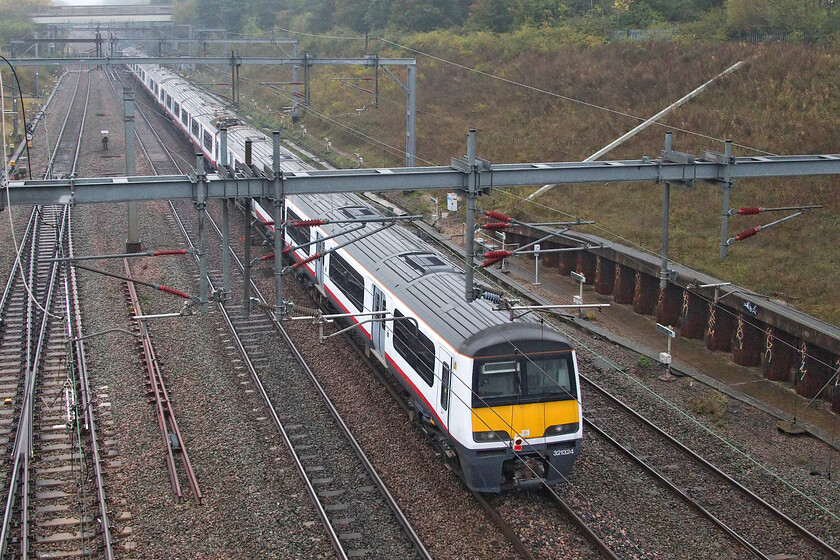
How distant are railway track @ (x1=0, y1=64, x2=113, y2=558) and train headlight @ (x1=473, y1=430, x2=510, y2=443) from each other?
425cm

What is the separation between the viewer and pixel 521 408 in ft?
35.5

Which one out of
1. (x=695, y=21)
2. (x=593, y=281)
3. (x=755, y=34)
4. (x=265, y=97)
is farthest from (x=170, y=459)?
(x=265, y=97)

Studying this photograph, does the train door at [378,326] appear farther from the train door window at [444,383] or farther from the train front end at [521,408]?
the train front end at [521,408]

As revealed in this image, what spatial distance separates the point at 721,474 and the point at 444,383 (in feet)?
12.8

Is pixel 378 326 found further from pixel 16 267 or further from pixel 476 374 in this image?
pixel 16 267

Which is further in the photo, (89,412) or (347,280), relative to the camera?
(347,280)

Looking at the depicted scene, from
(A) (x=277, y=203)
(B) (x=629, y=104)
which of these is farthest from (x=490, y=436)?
(B) (x=629, y=104)

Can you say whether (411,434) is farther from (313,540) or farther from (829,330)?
(829,330)

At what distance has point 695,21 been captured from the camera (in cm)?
3744

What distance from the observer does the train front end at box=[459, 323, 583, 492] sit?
10.7 metres

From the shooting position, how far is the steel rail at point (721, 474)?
10.3 metres

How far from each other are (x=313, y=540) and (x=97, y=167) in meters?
24.8

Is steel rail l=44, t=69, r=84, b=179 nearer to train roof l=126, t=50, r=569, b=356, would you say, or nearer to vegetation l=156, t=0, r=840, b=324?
vegetation l=156, t=0, r=840, b=324

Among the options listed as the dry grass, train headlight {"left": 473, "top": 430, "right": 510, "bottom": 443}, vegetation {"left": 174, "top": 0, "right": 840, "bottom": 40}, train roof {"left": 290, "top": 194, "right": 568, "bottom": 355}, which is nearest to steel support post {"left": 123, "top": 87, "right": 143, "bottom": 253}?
train roof {"left": 290, "top": 194, "right": 568, "bottom": 355}
